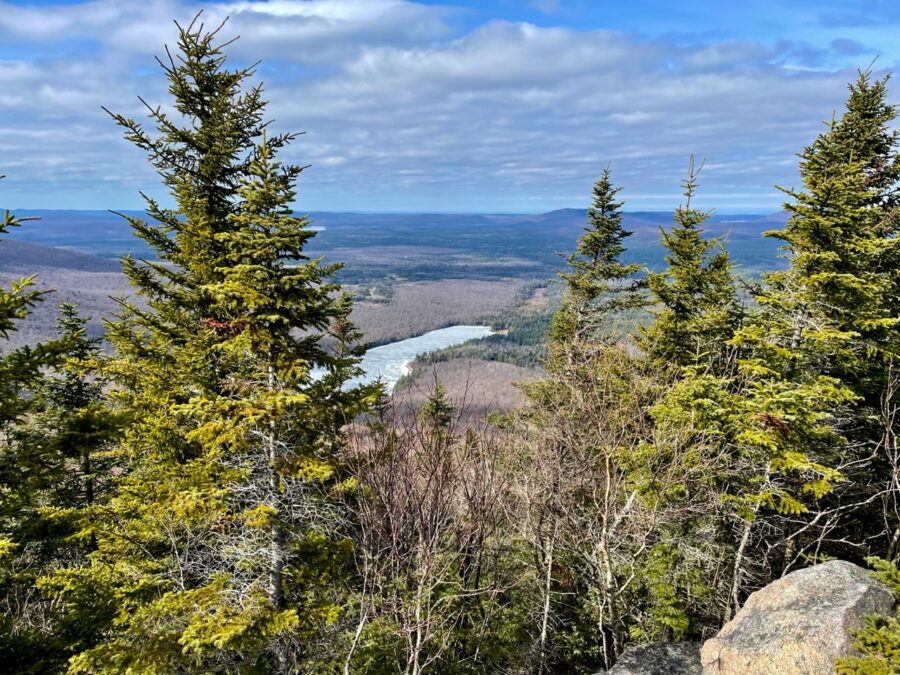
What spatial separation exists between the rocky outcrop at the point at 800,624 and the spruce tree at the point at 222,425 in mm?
7131

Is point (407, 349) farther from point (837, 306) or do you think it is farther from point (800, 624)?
point (800, 624)

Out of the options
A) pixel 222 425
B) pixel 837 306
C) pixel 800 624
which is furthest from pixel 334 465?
pixel 837 306

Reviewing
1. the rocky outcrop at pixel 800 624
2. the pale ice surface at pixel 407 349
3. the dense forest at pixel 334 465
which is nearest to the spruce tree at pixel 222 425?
the dense forest at pixel 334 465

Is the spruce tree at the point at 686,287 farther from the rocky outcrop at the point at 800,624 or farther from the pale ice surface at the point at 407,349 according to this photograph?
the pale ice surface at the point at 407,349

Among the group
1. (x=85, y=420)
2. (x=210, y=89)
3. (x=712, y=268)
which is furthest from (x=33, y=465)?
(x=712, y=268)

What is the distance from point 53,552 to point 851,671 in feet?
61.7

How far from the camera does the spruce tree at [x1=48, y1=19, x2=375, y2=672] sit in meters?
7.67

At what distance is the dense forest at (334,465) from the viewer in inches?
301

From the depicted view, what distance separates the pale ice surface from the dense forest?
8554 centimetres

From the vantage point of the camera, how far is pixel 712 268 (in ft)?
54.1

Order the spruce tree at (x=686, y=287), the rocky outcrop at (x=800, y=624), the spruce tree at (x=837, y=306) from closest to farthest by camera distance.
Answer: the rocky outcrop at (x=800, y=624)
the spruce tree at (x=837, y=306)
the spruce tree at (x=686, y=287)

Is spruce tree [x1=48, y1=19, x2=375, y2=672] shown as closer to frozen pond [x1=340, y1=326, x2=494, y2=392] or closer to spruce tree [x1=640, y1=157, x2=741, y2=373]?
spruce tree [x1=640, y1=157, x2=741, y2=373]

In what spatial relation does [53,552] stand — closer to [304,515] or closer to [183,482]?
[183,482]

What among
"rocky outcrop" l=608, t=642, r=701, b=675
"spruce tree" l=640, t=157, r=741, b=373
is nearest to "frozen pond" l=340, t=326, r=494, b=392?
"spruce tree" l=640, t=157, r=741, b=373
